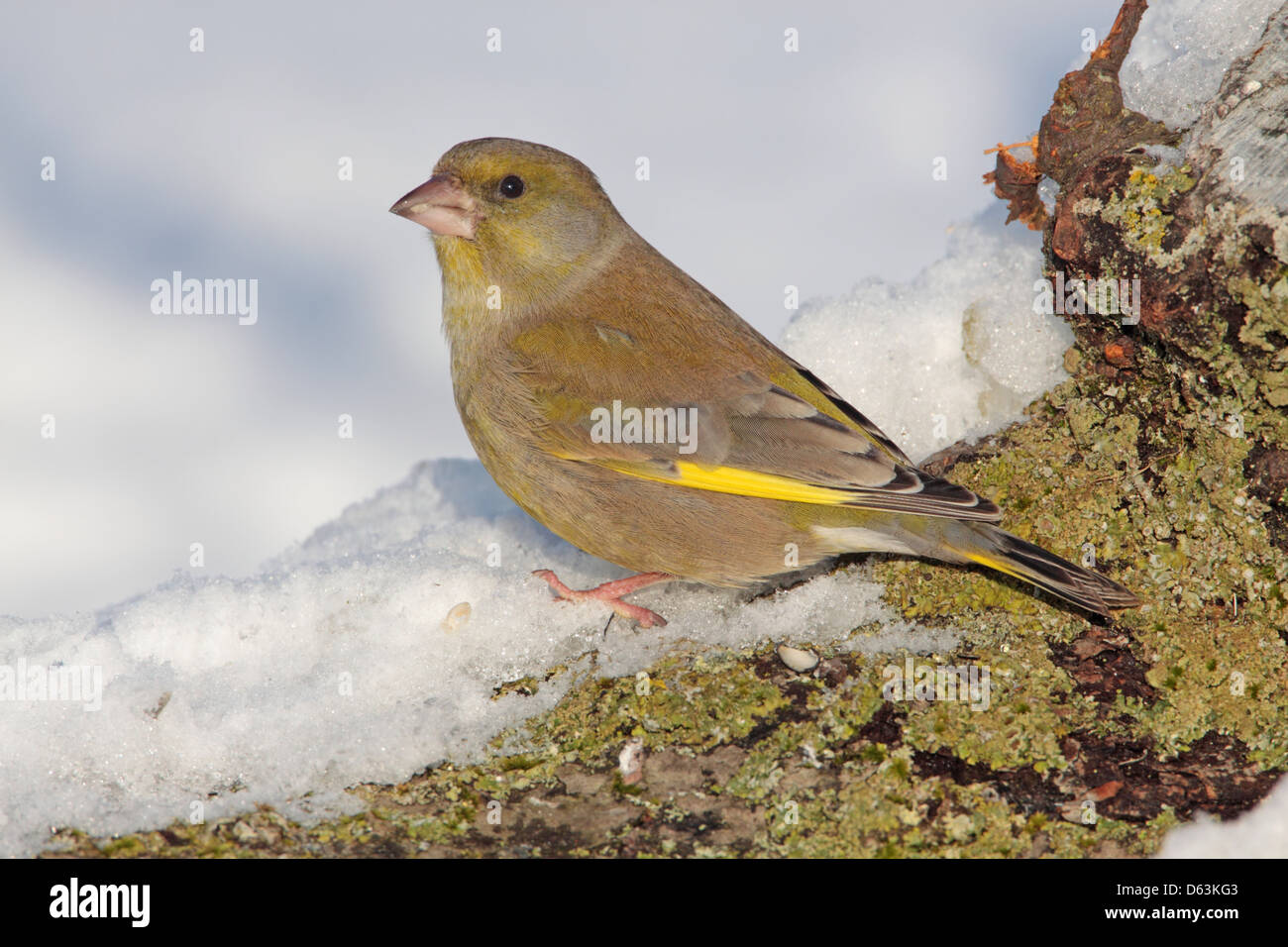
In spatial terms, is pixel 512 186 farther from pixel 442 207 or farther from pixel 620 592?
pixel 620 592

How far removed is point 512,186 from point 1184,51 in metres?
2.34

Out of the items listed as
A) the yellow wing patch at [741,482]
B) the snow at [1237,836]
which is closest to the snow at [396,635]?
the yellow wing patch at [741,482]

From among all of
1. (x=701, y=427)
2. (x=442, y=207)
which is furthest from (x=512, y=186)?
(x=701, y=427)

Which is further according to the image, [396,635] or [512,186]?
[512,186]

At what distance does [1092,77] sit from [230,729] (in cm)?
349

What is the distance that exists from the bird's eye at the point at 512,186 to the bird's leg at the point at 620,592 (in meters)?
1.39

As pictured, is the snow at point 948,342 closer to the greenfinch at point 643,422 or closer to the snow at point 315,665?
the greenfinch at point 643,422

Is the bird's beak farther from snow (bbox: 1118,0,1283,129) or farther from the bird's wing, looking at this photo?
snow (bbox: 1118,0,1283,129)

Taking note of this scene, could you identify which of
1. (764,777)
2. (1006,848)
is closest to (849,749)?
(764,777)

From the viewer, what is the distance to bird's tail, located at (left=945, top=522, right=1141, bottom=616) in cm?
323

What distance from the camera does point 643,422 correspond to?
11.8 feet

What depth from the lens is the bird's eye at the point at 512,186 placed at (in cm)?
393

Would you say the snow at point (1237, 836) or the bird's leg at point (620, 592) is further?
the bird's leg at point (620, 592)
